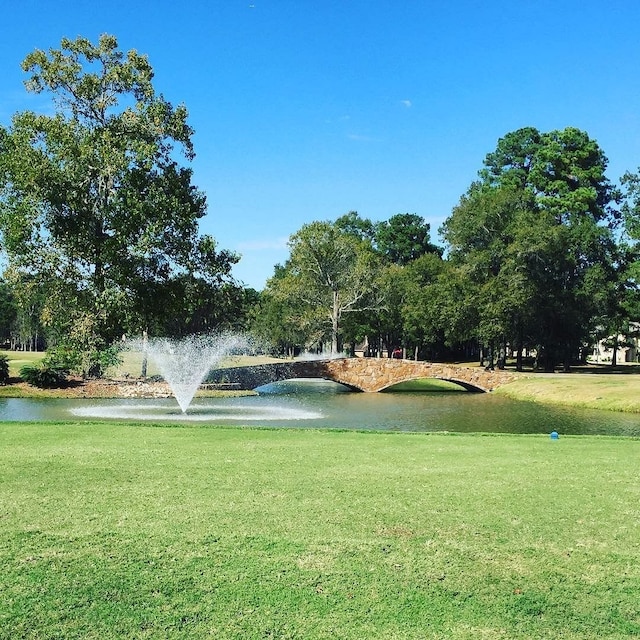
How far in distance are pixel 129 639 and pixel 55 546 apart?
1.84 metres

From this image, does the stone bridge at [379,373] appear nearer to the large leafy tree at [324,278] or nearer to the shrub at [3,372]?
the large leafy tree at [324,278]

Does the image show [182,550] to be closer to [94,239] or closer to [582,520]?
[582,520]

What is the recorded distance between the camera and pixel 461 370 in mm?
48812

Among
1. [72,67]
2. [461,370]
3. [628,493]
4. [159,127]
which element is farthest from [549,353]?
[628,493]

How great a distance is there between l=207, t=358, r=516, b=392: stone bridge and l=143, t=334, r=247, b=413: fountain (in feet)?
15.9

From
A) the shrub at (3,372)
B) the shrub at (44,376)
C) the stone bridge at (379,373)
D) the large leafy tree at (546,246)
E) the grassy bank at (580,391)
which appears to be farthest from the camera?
the large leafy tree at (546,246)

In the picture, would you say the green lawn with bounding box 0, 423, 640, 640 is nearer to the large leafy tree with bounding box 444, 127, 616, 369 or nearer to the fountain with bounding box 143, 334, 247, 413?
the fountain with bounding box 143, 334, 247, 413

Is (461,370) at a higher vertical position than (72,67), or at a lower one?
lower

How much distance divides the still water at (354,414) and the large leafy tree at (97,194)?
636 centimetres

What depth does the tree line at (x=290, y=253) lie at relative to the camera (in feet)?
120

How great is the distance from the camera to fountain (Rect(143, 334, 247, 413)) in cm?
3962

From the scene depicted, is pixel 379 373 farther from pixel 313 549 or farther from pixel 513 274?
pixel 313 549

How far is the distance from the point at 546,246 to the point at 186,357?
28735 millimetres

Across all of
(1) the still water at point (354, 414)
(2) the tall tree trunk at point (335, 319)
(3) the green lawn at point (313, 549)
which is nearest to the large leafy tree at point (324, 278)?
(2) the tall tree trunk at point (335, 319)
